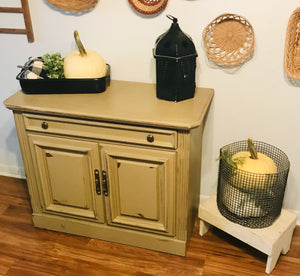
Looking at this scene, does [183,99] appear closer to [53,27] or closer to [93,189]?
[93,189]

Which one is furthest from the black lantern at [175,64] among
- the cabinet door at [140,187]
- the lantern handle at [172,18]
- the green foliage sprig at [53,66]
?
the green foliage sprig at [53,66]

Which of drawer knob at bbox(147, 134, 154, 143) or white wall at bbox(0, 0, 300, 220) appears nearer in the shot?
drawer knob at bbox(147, 134, 154, 143)

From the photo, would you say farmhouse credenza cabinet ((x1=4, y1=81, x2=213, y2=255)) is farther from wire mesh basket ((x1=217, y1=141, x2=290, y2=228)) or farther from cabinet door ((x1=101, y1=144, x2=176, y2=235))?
wire mesh basket ((x1=217, y1=141, x2=290, y2=228))

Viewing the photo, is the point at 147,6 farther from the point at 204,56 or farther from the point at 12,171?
the point at 12,171

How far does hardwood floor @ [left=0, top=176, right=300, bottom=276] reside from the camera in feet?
6.86

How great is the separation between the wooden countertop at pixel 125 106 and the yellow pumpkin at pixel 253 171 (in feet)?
1.11

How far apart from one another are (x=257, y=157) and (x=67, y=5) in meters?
1.27

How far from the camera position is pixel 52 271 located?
6.90 ft

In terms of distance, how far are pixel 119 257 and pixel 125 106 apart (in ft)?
2.73

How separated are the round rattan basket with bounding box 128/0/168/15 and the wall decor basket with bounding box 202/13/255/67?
26 centimetres

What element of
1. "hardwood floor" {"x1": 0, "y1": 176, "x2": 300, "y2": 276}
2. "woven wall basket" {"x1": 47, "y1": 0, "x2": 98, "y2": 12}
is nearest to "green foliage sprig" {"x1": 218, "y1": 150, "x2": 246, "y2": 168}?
"hardwood floor" {"x1": 0, "y1": 176, "x2": 300, "y2": 276}

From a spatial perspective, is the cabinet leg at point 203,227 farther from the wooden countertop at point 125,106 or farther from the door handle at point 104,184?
the wooden countertop at point 125,106

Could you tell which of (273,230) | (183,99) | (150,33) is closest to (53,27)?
(150,33)

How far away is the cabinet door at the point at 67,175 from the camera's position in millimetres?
2057
